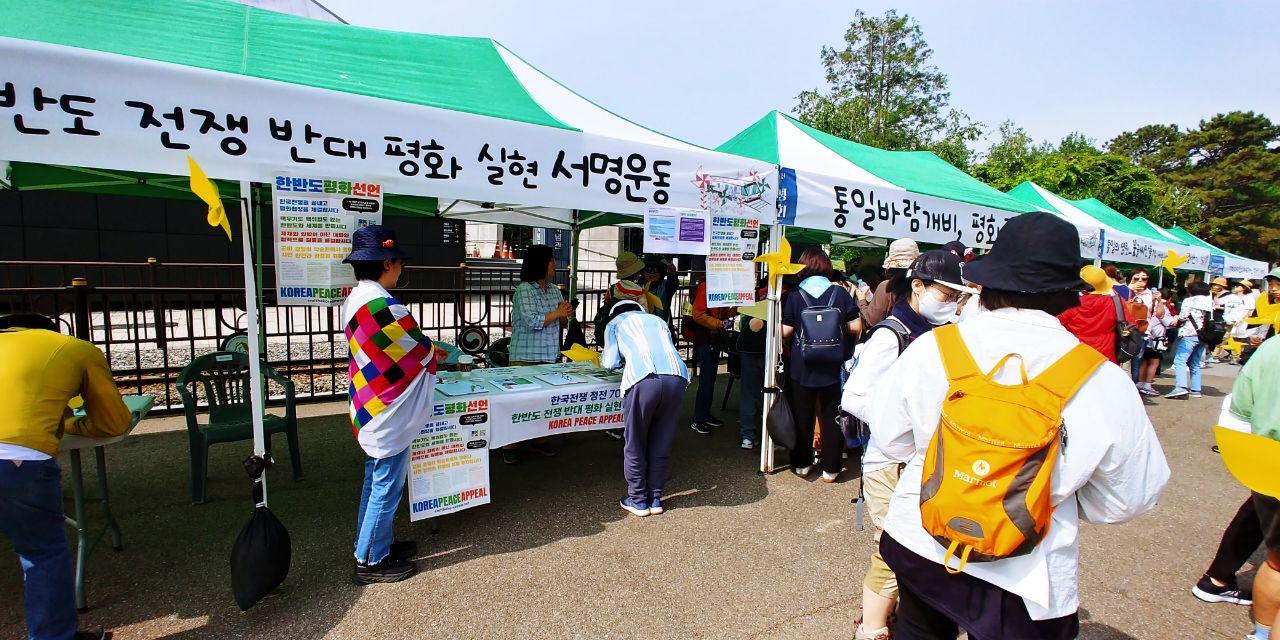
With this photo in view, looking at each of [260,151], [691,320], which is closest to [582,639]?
[260,151]

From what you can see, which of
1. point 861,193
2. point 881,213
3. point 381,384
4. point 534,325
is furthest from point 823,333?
point 381,384

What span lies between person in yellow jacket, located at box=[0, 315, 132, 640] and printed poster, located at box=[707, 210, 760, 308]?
3.47m

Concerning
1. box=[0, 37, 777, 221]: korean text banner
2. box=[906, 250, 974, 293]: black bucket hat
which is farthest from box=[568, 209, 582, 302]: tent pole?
box=[906, 250, 974, 293]: black bucket hat

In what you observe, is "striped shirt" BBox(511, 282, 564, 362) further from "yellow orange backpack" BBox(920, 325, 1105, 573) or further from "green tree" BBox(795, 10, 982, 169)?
"green tree" BBox(795, 10, 982, 169)

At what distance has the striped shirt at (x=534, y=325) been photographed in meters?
4.46

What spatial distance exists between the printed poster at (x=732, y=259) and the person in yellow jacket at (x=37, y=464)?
11.4 ft

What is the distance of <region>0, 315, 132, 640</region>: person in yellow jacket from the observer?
80.9 inches

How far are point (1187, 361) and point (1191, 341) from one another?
15.1 inches

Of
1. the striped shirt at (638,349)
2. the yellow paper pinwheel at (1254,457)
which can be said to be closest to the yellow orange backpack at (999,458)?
the yellow paper pinwheel at (1254,457)

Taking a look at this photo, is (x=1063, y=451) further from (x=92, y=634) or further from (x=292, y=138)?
(x=92, y=634)

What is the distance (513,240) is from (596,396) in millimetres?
18105

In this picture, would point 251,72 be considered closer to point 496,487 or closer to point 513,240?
point 496,487

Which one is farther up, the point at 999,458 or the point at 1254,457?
the point at 999,458

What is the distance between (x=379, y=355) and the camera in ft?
8.87
